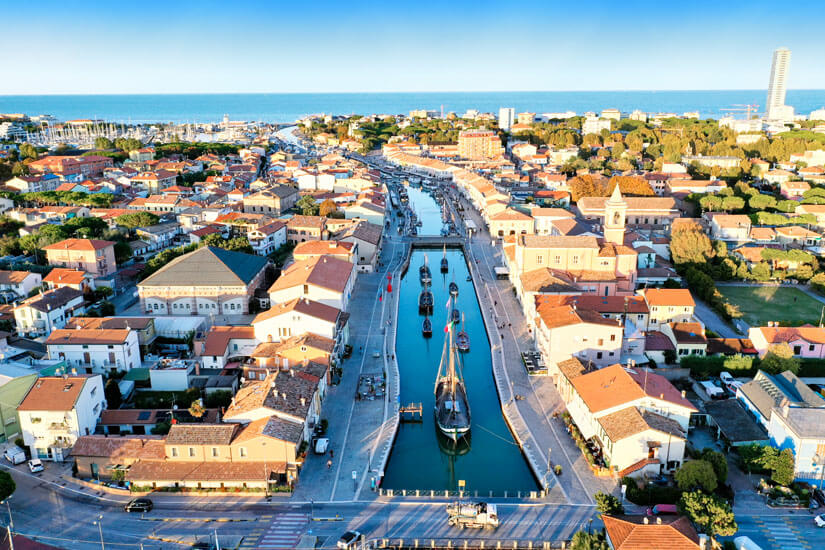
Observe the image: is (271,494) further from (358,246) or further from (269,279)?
(358,246)

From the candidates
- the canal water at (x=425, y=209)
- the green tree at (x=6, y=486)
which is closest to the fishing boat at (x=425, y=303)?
the canal water at (x=425, y=209)

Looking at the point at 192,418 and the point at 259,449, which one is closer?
the point at 259,449

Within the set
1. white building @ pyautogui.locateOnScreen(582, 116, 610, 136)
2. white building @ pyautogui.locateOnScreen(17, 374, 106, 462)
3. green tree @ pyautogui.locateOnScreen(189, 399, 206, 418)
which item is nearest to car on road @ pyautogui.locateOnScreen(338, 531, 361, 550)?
green tree @ pyautogui.locateOnScreen(189, 399, 206, 418)

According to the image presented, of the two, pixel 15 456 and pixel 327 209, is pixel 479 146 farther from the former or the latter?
pixel 15 456

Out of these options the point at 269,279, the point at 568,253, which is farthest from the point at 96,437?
the point at 568,253

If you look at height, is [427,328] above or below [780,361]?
below

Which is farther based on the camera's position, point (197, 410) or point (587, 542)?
point (197, 410)

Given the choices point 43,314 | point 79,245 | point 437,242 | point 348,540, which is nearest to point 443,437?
point 348,540

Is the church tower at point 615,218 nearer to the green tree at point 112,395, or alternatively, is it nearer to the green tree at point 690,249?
the green tree at point 690,249
